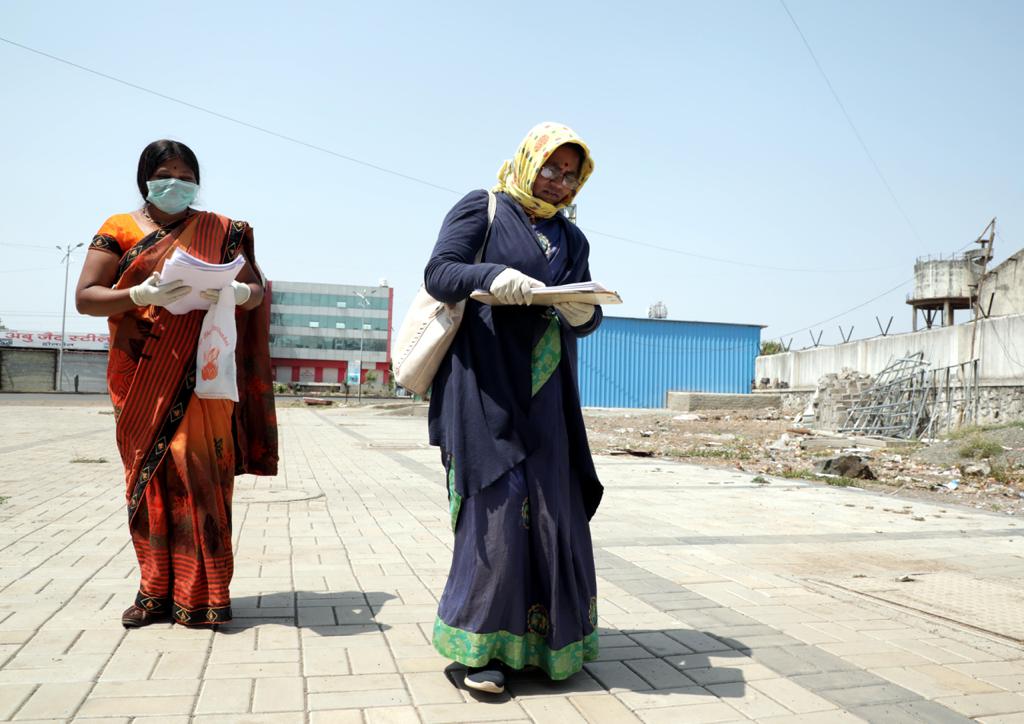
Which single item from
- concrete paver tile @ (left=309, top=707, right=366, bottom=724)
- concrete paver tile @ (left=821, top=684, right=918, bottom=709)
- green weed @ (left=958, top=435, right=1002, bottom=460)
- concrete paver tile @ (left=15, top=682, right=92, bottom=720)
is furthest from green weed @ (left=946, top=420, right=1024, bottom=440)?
concrete paver tile @ (left=15, top=682, right=92, bottom=720)

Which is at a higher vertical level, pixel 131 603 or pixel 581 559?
pixel 581 559

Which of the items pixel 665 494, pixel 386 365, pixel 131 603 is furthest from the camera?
pixel 386 365

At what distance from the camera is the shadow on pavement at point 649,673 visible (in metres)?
2.68

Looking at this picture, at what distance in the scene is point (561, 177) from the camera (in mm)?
2906

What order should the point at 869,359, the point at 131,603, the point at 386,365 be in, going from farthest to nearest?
the point at 386,365, the point at 869,359, the point at 131,603

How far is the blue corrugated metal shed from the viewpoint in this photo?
3397 cm

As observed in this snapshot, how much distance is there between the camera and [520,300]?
2584 mm

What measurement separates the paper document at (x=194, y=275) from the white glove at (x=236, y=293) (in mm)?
19

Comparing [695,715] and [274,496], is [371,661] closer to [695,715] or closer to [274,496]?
[695,715]

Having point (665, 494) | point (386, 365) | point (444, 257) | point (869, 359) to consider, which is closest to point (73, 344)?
point (386, 365)

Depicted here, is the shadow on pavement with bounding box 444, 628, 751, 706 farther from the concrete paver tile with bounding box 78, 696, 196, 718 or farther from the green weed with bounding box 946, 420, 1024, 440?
the green weed with bounding box 946, 420, 1024, 440

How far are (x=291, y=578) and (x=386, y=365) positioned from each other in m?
71.6

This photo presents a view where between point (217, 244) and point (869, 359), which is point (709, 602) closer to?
point (217, 244)

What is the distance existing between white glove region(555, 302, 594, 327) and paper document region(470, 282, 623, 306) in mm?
90
